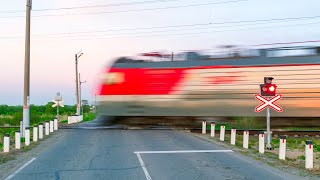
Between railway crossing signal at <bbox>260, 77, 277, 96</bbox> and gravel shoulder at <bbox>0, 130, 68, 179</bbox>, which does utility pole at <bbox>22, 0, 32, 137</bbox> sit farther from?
railway crossing signal at <bbox>260, 77, 277, 96</bbox>

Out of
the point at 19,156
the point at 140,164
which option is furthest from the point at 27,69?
the point at 140,164

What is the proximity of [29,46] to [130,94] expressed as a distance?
632 cm

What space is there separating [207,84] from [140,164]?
12659mm

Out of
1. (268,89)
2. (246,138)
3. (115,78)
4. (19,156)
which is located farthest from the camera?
(115,78)

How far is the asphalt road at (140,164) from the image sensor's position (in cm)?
966

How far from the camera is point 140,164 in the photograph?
37.7ft

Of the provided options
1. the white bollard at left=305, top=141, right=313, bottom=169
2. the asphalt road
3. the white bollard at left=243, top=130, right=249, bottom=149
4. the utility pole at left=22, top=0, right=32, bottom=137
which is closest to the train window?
the utility pole at left=22, top=0, right=32, bottom=137

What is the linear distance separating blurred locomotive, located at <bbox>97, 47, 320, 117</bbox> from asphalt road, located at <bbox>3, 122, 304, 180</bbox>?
7226 mm

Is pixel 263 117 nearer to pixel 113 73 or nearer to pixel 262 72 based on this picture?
pixel 262 72

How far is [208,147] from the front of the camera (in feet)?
52.8

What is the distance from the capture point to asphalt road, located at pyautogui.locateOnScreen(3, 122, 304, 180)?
9664 mm

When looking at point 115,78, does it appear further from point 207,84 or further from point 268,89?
point 268,89

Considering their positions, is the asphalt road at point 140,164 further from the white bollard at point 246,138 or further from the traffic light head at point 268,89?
the traffic light head at point 268,89

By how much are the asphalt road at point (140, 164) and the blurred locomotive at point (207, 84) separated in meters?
7.23
